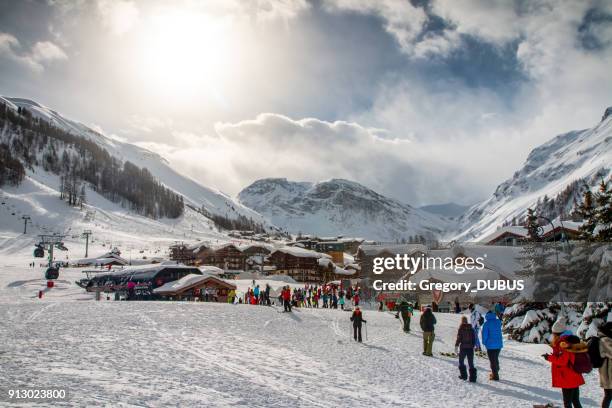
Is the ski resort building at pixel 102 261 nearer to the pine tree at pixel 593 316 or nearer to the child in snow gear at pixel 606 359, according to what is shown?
the pine tree at pixel 593 316

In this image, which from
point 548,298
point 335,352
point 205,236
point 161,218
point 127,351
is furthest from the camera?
point 161,218

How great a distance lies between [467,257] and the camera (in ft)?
166

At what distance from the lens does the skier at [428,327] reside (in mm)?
16031

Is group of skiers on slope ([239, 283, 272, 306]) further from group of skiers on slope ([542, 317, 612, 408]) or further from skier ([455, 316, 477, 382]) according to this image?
group of skiers on slope ([542, 317, 612, 408])

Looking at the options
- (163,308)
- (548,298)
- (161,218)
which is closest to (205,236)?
(161,218)

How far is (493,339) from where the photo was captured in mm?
12445

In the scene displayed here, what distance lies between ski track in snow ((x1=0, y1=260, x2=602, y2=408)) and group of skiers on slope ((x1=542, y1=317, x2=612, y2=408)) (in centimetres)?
161

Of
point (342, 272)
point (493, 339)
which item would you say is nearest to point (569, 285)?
point (493, 339)

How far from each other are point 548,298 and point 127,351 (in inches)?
741

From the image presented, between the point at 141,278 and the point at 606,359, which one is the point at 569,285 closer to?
the point at 606,359

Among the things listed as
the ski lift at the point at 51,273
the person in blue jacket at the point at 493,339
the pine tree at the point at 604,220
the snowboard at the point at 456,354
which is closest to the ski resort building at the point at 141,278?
the ski lift at the point at 51,273

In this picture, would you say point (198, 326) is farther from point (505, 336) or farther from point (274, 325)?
point (505, 336)

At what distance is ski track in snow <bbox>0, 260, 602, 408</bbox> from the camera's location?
9.94 meters

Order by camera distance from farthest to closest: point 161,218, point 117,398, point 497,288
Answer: point 161,218 < point 497,288 < point 117,398
